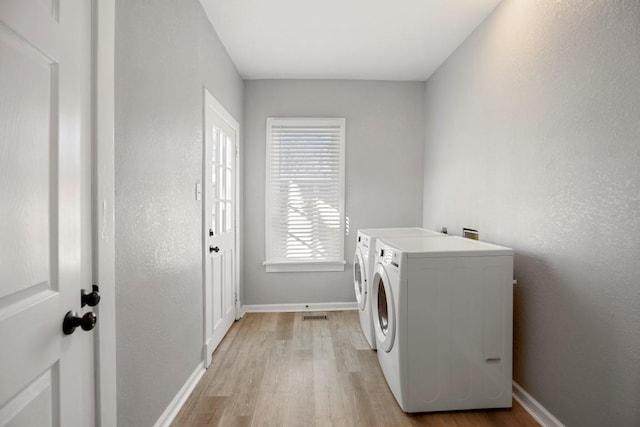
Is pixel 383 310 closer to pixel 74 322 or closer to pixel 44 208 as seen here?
pixel 74 322

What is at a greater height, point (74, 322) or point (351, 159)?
point (351, 159)

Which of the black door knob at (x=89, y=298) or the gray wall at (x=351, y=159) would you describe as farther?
the gray wall at (x=351, y=159)

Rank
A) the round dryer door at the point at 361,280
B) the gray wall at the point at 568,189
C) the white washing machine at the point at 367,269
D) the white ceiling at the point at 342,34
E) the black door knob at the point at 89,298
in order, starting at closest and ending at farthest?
the black door knob at the point at 89,298
the gray wall at the point at 568,189
the white ceiling at the point at 342,34
the white washing machine at the point at 367,269
the round dryer door at the point at 361,280

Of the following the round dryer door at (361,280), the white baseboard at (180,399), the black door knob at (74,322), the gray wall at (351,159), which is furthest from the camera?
the gray wall at (351,159)

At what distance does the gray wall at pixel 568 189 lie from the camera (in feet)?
4.65

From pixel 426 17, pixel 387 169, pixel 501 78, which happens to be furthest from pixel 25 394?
pixel 387 169

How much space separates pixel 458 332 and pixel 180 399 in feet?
5.40

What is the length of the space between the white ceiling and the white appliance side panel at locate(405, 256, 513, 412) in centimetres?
177

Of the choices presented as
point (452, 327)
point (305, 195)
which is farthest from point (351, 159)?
point (452, 327)

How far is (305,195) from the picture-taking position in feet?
12.5

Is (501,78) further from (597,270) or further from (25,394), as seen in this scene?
(25,394)

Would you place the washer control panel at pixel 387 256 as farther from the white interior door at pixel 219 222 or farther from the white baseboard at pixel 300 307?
the white baseboard at pixel 300 307

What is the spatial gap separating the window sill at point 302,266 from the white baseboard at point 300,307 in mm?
383

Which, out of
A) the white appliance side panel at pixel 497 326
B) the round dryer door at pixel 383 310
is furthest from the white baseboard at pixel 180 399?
the white appliance side panel at pixel 497 326
